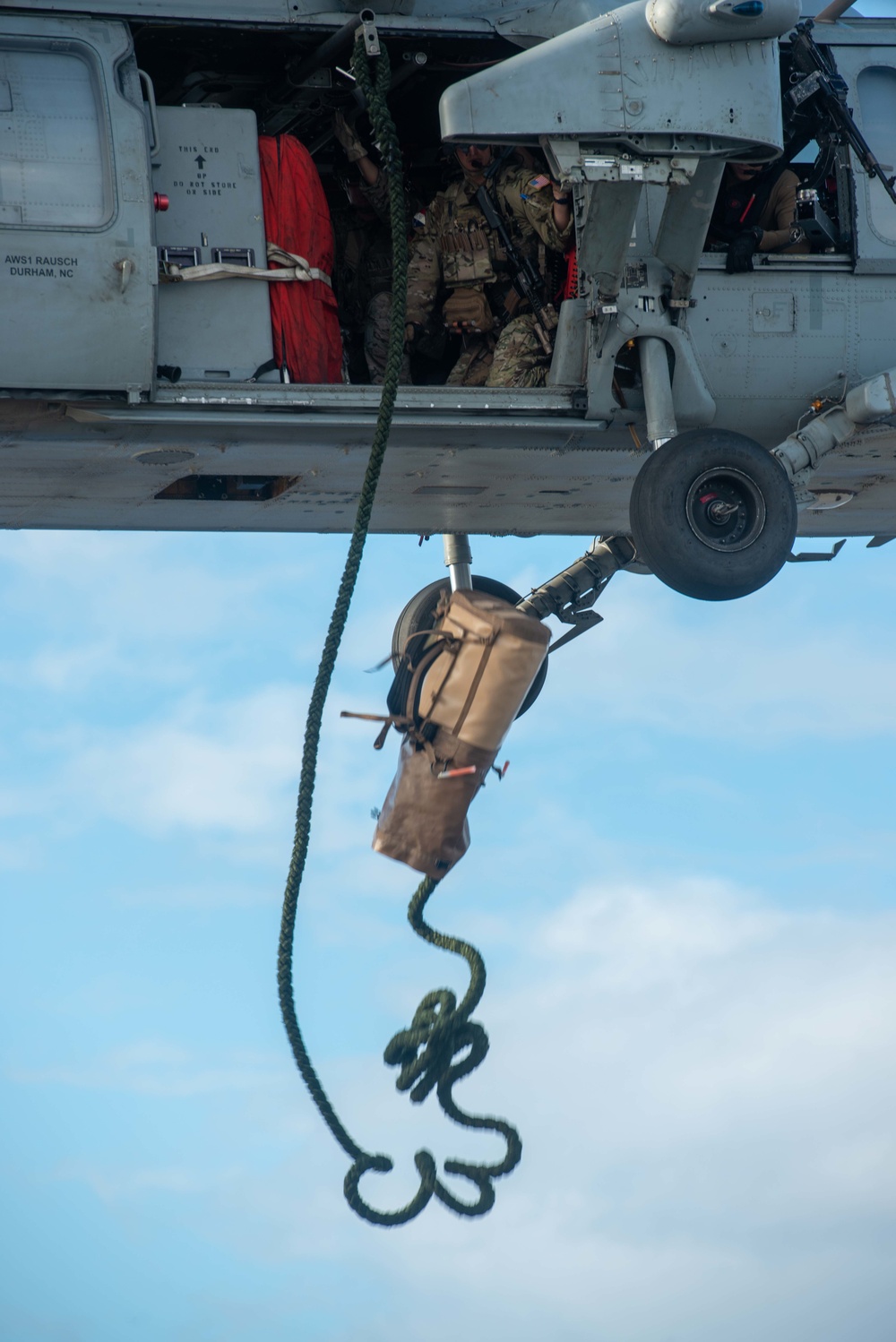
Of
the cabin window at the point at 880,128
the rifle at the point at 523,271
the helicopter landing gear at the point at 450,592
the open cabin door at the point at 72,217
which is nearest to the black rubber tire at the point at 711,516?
the rifle at the point at 523,271

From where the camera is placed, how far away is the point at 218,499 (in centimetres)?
962

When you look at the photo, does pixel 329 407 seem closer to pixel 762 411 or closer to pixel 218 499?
pixel 218 499

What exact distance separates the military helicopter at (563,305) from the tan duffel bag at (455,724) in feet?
2.54

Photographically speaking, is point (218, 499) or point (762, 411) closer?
point (762, 411)

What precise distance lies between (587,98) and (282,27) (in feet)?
5.20

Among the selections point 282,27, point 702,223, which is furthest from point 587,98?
point 282,27

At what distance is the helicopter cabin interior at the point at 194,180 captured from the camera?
781cm

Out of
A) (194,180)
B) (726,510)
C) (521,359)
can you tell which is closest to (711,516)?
(726,510)

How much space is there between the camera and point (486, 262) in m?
9.02

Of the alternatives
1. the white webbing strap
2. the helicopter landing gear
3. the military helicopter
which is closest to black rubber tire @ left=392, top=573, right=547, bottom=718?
the helicopter landing gear

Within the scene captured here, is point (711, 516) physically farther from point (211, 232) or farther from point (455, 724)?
point (211, 232)

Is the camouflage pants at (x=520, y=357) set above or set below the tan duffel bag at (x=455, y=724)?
above

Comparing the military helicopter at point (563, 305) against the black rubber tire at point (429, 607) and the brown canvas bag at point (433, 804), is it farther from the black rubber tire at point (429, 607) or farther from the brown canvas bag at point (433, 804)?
the black rubber tire at point (429, 607)

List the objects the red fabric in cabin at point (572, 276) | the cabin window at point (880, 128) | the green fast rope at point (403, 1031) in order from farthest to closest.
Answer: the cabin window at point (880, 128), the red fabric in cabin at point (572, 276), the green fast rope at point (403, 1031)
